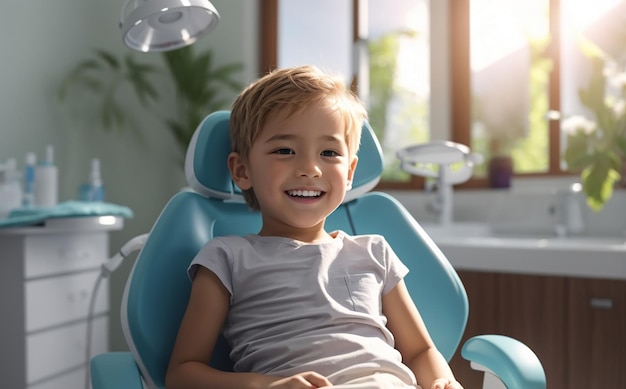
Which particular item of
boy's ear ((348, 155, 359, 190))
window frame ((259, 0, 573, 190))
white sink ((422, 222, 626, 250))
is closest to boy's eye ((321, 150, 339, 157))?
boy's ear ((348, 155, 359, 190))

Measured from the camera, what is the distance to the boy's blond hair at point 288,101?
1.02 m

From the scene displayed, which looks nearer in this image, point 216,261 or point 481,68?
point 216,261

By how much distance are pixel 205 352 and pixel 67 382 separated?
1579 mm

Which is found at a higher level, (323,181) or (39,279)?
(323,181)

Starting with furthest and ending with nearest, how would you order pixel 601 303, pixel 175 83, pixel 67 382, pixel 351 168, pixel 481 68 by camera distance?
1. pixel 175 83
2. pixel 481 68
3. pixel 67 382
4. pixel 601 303
5. pixel 351 168

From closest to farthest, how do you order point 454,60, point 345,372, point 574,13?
point 345,372
point 574,13
point 454,60

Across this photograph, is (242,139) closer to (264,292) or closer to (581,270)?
(264,292)

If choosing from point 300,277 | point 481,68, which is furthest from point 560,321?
point 481,68

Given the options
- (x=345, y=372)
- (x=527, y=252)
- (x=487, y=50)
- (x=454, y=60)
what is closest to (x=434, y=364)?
(x=345, y=372)

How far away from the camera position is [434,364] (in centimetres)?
100

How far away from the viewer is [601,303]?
4.95ft

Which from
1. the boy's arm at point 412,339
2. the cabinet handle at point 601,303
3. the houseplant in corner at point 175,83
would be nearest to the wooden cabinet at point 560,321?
the cabinet handle at point 601,303

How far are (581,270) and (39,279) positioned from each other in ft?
5.59

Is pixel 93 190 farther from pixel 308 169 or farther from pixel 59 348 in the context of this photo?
pixel 308 169
